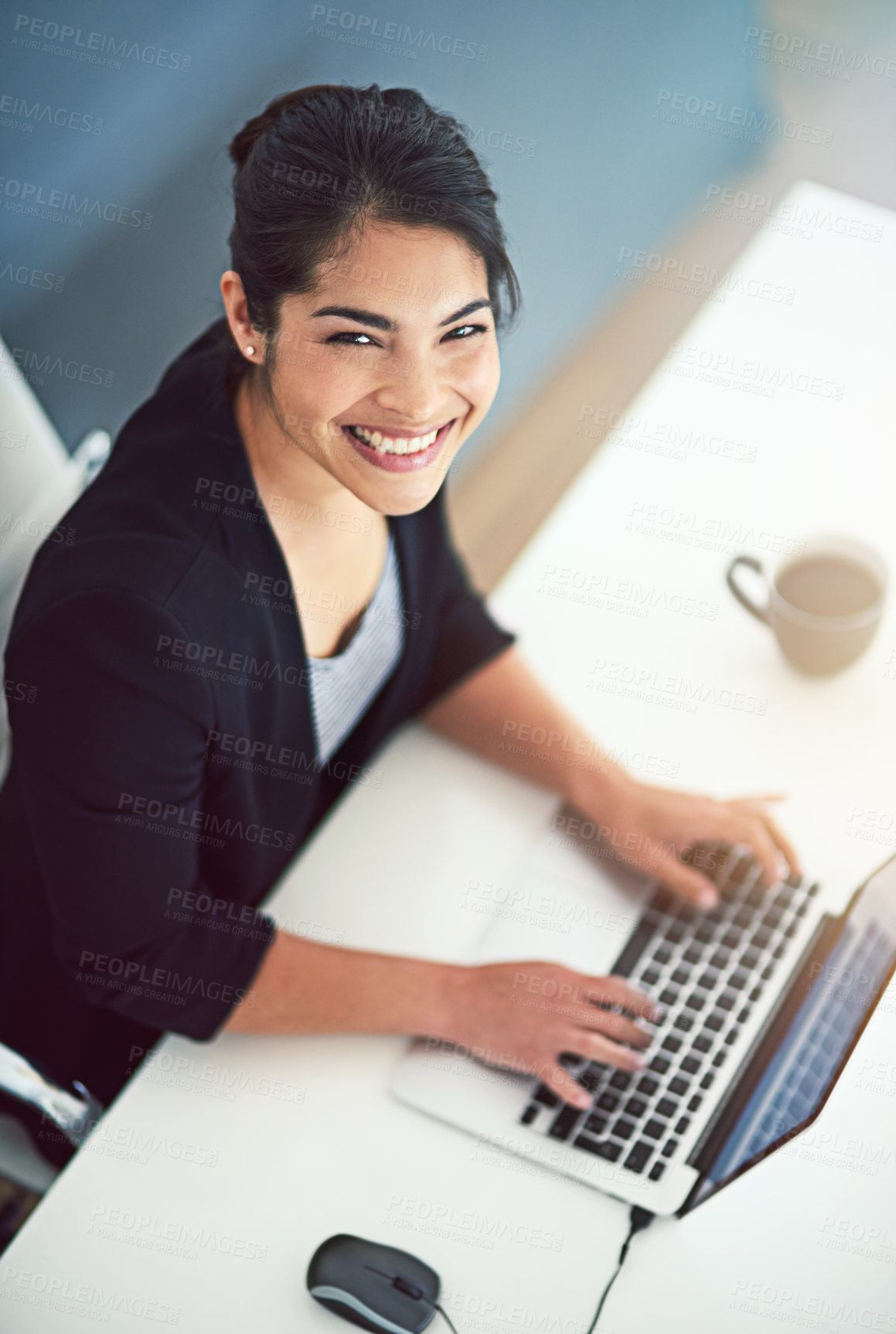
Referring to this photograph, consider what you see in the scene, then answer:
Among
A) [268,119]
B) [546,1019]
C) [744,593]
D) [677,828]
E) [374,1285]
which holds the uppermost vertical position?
[744,593]

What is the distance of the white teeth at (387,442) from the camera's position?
86 cm

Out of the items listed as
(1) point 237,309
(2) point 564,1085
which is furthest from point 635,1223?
(1) point 237,309

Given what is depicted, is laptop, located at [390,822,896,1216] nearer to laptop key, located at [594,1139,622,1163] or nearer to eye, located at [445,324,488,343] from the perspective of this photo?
laptop key, located at [594,1139,622,1163]

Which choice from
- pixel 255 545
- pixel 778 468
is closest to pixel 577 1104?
pixel 255 545

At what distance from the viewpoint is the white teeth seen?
86cm

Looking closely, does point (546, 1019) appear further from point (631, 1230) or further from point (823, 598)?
point (823, 598)

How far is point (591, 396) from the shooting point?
2195mm

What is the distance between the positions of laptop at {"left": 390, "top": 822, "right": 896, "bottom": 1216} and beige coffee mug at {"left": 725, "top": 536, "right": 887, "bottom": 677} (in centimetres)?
23

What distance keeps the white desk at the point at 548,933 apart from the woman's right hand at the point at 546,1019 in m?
0.07

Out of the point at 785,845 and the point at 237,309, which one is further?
the point at 785,845

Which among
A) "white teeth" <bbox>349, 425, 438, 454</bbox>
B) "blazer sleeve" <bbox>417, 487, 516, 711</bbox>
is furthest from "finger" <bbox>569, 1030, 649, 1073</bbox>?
"white teeth" <bbox>349, 425, 438, 454</bbox>

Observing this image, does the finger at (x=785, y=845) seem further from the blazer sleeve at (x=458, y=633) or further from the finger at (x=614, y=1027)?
the blazer sleeve at (x=458, y=633)

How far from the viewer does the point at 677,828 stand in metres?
1.03

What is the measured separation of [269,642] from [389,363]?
25 cm
